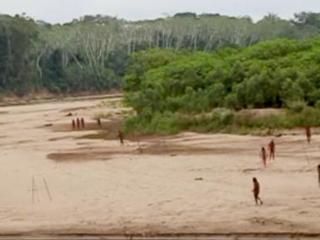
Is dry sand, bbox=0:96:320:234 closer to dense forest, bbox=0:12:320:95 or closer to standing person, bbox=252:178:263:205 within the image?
standing person, bbox=252:178:263:205

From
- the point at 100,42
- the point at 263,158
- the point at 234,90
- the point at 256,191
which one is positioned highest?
the point at 100,42

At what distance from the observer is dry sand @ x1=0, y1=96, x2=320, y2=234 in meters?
18.1

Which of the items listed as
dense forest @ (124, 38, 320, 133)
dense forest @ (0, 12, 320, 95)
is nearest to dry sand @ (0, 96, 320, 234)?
dense forest @ (124, 38, 320, 133)

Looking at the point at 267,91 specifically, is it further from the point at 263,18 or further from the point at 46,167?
the point at 263,18

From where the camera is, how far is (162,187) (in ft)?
77.9

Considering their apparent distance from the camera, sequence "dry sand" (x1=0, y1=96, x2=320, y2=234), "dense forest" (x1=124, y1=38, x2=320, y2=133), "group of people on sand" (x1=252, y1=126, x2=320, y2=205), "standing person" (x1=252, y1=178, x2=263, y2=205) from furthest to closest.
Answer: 1. "dense forest" (x1=124, y1=38, x2=320, y2=133)
2. "group of people on sand" (x1=252, y1=126, x2=320, y2=205)
3. "standing person" (x1=252, y1=178, x2=263, y2=205)
4. "dry sand" (x1=0, y1=96, x2=320, y2=234)

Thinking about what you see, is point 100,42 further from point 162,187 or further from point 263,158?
point 162,187

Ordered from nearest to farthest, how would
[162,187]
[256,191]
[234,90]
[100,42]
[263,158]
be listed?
[256,191] → [162,187] → [263,158] → [234,90] → [100,42]

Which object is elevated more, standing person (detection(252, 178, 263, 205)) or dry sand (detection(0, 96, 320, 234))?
standing person (detection(252, 178, 263, 205))

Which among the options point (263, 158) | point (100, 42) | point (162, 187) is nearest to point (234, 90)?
point (263, 158)

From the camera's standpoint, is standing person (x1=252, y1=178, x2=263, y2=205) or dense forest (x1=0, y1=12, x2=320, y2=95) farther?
dense forest (x1=0, y1=12, x2=320, y2=95)

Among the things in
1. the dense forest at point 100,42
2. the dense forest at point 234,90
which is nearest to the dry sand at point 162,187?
the dense forest at point 234,90

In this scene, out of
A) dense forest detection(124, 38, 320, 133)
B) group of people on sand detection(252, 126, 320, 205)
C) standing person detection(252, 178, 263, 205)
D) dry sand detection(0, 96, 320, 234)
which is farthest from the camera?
dense forest detection(124, 38, 320, 133)

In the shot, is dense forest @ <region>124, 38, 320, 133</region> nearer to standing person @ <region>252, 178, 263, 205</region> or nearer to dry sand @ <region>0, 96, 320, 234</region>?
dry sand @ <region>0, 96, 320, 234</region>
